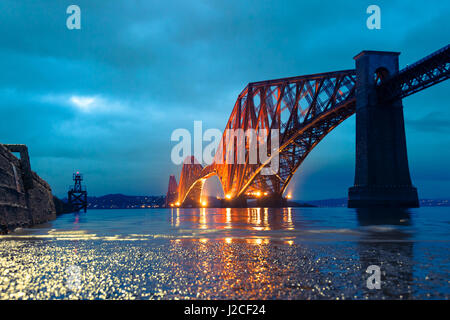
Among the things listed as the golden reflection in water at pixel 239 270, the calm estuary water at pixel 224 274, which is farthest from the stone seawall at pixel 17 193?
the golden reflection in water at pixel 239 270

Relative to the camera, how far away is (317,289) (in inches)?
150

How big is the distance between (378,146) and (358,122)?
347 cm

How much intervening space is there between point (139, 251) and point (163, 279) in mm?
3013

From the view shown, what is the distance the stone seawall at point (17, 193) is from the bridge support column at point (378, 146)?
2752 cm

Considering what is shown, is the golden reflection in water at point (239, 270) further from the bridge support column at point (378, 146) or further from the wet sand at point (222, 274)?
the bridge support column at point (378, 146)

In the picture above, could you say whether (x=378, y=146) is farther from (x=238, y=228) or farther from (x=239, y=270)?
(x=239, y=270)

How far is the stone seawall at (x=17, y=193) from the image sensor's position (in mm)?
12094

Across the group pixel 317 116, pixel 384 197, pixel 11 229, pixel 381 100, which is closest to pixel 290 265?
pixel 11 229

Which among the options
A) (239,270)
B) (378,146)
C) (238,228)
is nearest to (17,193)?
(238,228)

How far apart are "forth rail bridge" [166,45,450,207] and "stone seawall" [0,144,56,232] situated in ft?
90.8

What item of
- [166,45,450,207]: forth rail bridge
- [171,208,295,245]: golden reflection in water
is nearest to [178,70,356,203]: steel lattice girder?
[166,45,450,207]: forth rail bridge

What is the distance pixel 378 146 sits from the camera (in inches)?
1359

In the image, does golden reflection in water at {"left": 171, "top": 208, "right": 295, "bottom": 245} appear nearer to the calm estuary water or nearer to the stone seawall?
the calm estuary water
